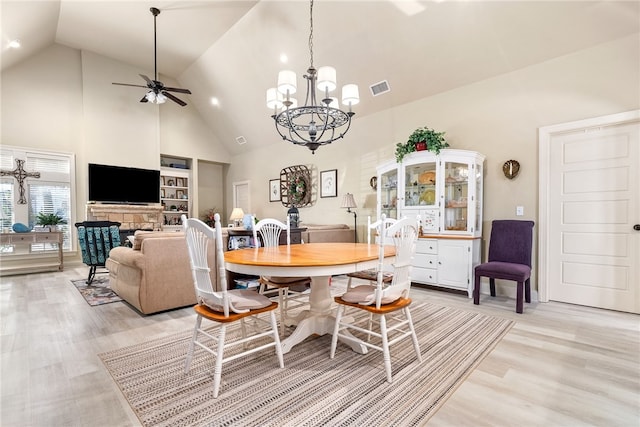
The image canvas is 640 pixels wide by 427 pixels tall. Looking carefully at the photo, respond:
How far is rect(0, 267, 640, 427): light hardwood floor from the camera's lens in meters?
1.58

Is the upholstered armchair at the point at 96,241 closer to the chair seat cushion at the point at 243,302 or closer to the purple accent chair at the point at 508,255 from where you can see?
the chair seat cushion at the point at 243,302

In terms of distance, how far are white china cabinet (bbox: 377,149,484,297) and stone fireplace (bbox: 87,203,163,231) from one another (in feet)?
17.9

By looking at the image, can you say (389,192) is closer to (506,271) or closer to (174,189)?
(506,271)

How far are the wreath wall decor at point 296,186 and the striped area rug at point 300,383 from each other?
166 inches

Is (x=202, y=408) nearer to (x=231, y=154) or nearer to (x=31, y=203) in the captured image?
(x=31, y=203)

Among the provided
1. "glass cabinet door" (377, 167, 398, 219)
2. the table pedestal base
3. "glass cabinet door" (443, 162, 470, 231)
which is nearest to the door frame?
"glass cabinet door" (443, 162, 470, 231)

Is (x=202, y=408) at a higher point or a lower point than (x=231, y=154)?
lower

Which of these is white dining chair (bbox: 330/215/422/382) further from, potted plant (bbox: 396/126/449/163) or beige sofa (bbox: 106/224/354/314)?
potted plant (bbox: 396/126/449/163)

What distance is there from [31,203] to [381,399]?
6.98m

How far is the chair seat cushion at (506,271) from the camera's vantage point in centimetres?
317

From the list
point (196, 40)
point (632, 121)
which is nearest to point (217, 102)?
point (196, 40)

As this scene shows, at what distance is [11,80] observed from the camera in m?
5.43

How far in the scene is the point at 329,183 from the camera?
6078 millimetres

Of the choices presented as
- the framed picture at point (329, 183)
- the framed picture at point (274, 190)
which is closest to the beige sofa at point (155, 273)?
the framed picture at point (329, 183)
